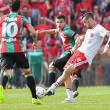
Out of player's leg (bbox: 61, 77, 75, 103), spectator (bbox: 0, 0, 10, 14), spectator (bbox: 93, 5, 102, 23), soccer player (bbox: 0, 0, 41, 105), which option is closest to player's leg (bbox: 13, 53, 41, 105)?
soccer player (bbox: 0, 0, 41, 105)

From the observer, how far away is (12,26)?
14258 millimetres

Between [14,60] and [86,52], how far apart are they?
169cm

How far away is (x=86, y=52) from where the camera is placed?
47.9 feet

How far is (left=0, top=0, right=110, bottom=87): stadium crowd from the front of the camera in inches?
1015

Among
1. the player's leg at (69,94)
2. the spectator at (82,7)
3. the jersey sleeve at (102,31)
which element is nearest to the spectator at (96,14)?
the spectator at (82,7)

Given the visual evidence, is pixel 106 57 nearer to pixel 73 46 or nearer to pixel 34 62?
pixel 34 62

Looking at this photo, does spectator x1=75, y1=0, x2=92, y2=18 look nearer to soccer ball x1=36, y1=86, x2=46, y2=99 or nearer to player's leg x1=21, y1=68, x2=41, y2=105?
soccer ball x1=36, y1=86, x2=46, y2=99

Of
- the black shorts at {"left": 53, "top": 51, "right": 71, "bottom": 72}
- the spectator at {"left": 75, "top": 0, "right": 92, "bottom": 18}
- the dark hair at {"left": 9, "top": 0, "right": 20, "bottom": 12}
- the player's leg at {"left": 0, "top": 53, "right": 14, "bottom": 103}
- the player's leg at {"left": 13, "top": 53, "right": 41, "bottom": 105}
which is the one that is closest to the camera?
the dark hair at {"left": 9, "top": 0, "right": 20, "bottom": 12}

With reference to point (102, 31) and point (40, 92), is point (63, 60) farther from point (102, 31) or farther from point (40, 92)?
point (102, 31)

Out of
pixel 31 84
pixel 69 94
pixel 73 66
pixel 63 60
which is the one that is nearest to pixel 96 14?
pixel 63 60

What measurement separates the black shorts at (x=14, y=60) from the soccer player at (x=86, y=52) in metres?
0.93

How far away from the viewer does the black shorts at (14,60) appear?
14208 mm

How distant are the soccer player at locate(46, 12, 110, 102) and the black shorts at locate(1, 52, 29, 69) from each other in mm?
925

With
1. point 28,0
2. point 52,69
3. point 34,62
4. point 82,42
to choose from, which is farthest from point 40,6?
point 82,42
